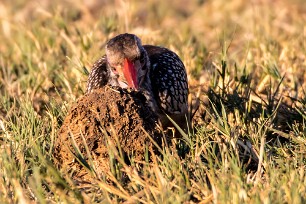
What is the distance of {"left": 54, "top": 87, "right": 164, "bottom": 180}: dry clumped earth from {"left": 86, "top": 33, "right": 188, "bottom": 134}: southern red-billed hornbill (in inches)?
10.4

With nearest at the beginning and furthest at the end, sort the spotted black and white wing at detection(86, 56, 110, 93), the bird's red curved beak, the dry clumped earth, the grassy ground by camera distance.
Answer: the grassy ground
the dry clumped earth
the bird's red curved beak
the spotted black and white wing at detection(86, 56, 110, 93)

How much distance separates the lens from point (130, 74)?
4.64 metres

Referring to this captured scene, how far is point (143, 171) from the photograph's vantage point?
399 centimetres

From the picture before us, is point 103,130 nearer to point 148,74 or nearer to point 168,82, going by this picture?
point 148,74

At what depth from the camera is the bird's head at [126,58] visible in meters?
4.64

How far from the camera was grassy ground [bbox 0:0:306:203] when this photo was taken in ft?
12.1

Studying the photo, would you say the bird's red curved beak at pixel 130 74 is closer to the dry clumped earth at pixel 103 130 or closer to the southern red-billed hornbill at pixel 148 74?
the southern red-billed hornbill at pixel 148 74

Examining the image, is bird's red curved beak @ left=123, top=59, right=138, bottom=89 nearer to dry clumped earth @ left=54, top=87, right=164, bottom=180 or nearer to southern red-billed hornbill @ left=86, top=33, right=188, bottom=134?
southern red-billed hornbill @ left=86, top=33, right=188, bottom=134

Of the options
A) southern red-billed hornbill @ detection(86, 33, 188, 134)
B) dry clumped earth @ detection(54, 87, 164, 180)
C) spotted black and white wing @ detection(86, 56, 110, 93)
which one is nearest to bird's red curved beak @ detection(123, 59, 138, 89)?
southern red-billed hornbill @ detection(86, 33, 188, 134)

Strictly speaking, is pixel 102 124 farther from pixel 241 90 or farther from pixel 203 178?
pixel 241 90

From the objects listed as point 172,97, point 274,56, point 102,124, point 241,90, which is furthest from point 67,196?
point 274,56

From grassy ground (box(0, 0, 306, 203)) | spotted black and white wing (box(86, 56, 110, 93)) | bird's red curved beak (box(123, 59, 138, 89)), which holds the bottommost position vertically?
grassy ground (box(0, 0, 306, 203))

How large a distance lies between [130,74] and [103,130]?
0.57 m

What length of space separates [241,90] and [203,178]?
174 centimetres
